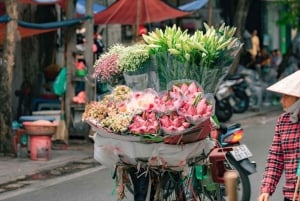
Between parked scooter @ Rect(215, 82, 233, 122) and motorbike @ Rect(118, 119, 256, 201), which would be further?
parked scooter @ Rect(215, 82, 233, 122)

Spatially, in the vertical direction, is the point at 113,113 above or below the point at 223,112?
above

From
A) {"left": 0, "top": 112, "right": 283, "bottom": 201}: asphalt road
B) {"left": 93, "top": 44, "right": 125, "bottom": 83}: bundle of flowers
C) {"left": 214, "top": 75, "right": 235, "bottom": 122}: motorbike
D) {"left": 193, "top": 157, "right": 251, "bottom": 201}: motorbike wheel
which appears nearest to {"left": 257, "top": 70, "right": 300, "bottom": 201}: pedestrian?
{"left": 193, "top": 157, "right": 251, "bottom": 201}: motorbike wheel

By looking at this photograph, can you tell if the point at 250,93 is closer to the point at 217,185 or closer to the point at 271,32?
the point at 271,32

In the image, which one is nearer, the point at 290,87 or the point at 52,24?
the point at 290,87

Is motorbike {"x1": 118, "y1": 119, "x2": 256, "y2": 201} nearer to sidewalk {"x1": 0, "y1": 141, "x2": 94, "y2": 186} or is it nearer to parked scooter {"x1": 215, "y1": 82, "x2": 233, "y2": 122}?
sidewalk {"x1": 0, "y1": 141, "x2": 94, "y2": 186}

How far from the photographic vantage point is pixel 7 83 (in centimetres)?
1322

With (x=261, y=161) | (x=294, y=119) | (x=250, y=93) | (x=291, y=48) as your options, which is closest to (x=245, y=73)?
(x=250, y=93)

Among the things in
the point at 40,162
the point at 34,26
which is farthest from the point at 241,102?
the point at 40,162

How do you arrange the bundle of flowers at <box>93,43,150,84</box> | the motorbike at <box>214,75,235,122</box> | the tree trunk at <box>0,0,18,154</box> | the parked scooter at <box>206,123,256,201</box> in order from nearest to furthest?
the bundle of flowers at <box>93,43,150,84</box> → the parked scooter at <box>206,123,256,201</box> → the tree trunk at <box>0,0,18,154</box> → the motorbike at <box>214,75,235,122</box>

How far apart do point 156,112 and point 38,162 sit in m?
6.67

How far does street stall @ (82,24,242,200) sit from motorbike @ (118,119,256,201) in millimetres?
11

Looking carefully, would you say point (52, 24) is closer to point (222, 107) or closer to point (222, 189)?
point (222, 107)

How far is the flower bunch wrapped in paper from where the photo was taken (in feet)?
20.8

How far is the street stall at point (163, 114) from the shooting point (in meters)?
6.37
